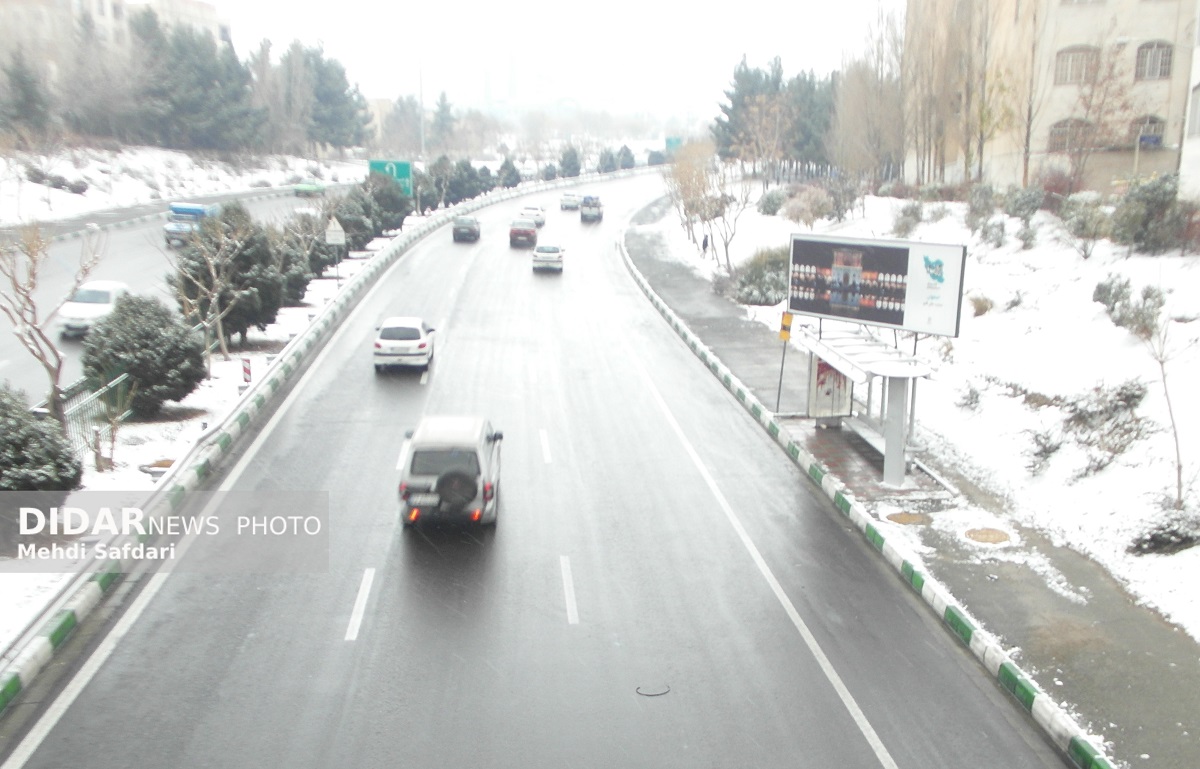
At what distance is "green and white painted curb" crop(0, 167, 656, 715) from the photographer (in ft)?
34.3

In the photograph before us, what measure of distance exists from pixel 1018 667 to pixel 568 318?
23.9 meters

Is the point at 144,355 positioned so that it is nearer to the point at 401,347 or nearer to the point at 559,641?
the point at 401,347

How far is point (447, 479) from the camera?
14.0 meters

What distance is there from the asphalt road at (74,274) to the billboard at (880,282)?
1486 cm

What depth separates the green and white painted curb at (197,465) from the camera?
34.3ft

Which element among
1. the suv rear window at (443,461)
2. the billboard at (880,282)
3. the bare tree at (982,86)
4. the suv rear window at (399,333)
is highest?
the bare tree at (982,86)

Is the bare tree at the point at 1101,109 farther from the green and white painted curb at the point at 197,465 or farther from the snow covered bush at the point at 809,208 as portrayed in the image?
the green and white painted curb at the point at 197,465

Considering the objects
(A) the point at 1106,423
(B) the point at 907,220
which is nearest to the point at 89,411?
(A) the point at 1106,423

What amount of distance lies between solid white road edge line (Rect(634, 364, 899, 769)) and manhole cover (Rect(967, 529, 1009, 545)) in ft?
11.1

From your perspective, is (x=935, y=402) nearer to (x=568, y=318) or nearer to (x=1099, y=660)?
(x=1099, y=660)

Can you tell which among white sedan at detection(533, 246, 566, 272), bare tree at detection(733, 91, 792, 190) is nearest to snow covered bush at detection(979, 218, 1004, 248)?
white sedan at detection(533, 246, 566, 272)

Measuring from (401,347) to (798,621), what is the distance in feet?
50.4

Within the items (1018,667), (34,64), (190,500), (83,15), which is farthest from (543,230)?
(83,15)

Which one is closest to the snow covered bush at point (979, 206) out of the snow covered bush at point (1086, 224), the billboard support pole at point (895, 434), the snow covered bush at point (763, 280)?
the snow covered bush at point (1086, 224)
